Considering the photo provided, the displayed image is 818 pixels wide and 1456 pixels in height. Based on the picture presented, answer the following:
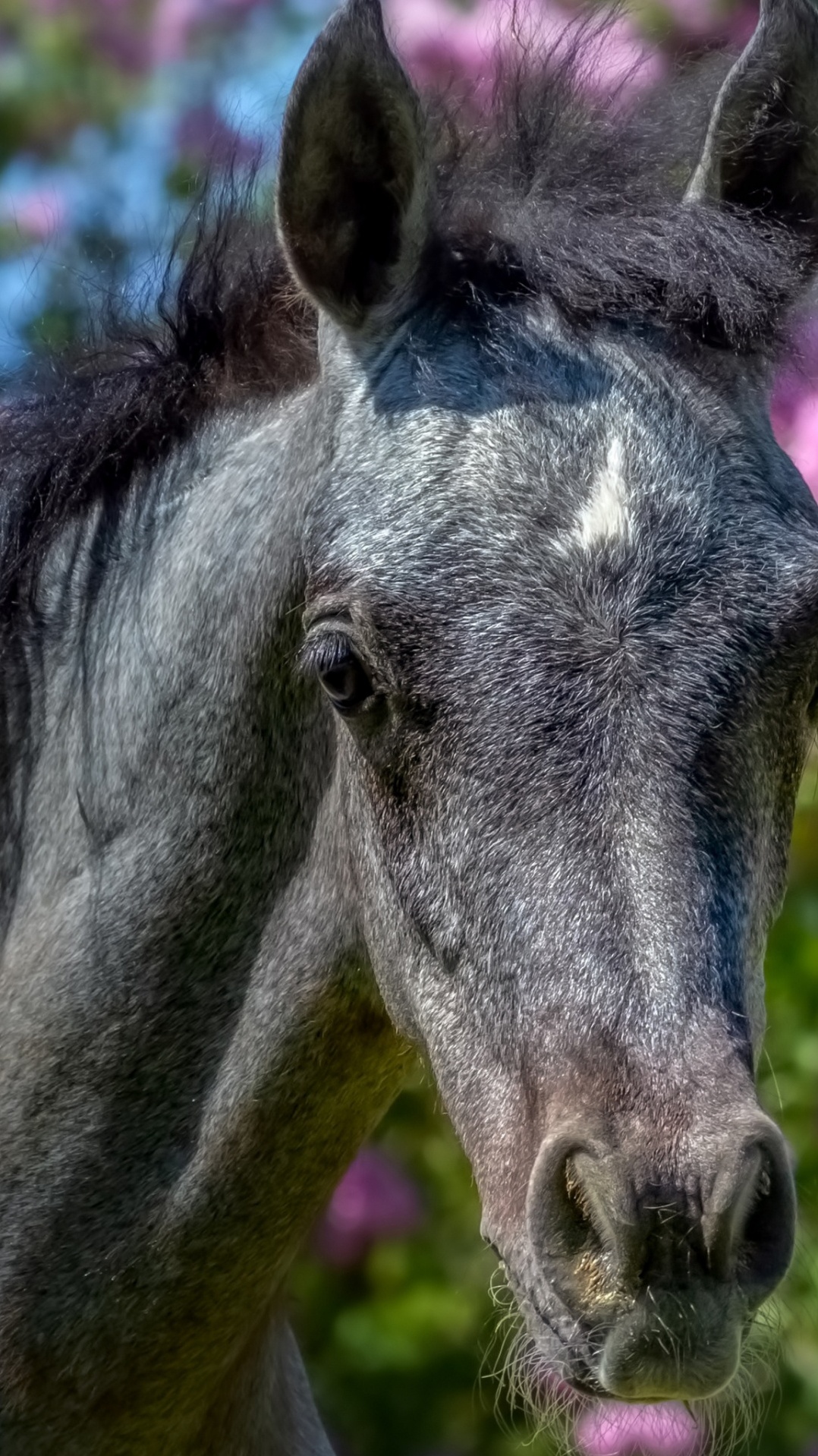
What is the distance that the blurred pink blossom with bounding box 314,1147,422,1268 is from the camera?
397 centimetres

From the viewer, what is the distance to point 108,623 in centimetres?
249

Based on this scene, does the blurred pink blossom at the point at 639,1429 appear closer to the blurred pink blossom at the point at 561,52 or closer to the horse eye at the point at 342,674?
the horse eye at the point at 342,674

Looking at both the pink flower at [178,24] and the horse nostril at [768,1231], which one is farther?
the pink flower at [178,24]

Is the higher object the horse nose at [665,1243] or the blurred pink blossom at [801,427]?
the blurred pink blossom at [801,427]

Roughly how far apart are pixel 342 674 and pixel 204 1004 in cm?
53

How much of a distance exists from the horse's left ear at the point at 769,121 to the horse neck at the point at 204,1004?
665 millimetres

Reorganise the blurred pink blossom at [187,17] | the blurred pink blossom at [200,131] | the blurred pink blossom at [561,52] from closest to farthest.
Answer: the blurred pink blossom at [561,52], the blurred pink blossom at [200,131], the blurred pink blossom at [187,17]

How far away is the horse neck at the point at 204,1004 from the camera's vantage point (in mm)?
2258

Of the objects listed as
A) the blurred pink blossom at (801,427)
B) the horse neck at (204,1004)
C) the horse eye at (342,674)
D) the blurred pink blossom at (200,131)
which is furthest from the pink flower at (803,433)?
the horse eye at (342,674)

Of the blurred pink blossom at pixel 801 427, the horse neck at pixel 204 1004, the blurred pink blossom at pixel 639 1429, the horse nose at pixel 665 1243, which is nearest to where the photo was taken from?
the horse nose at pixel 665 1243

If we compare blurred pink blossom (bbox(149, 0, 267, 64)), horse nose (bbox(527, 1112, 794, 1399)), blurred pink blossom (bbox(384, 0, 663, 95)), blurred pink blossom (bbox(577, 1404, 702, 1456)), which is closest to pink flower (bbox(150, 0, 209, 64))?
blurred pink blossom (bbox(149, 0, 267, 64))

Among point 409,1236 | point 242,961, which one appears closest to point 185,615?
point 242,961

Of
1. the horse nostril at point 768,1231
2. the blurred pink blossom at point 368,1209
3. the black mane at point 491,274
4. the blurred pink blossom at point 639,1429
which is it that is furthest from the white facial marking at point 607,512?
the blurred pink blossom at point 368,1209

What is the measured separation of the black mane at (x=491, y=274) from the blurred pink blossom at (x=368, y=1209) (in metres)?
1.88
